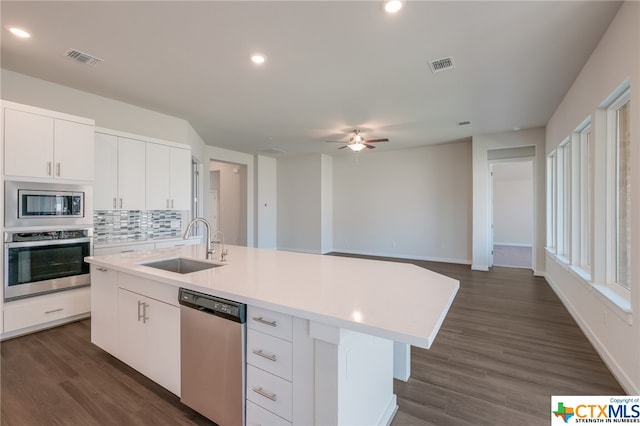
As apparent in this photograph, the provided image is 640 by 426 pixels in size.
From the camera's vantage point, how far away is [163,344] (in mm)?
1938

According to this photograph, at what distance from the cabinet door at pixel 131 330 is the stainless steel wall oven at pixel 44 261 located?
5.00 ft

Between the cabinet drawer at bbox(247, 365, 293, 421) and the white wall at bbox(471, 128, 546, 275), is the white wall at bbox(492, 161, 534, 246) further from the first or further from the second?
the cabinet drawer at bbox(247, 365, 293, 421)

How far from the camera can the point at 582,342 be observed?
288 cm

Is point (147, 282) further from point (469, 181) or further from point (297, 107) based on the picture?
point (469, 181)

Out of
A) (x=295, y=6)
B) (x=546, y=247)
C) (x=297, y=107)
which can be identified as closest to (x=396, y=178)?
(x=546, y=247)

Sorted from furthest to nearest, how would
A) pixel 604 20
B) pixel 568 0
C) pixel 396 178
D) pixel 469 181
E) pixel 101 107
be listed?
pixel 396 178 < pixel 469 181 < pixel 101 107 < pixel 604 20 < pixel 568 0

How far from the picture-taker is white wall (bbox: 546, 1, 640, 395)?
2020 mm

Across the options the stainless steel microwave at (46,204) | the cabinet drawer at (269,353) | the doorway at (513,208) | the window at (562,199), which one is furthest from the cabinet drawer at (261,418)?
the doorway at (513,208)

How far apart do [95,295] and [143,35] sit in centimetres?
238

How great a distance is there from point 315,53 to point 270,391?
9.58 feet

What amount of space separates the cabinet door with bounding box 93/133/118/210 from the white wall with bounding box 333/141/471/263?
19.4ft

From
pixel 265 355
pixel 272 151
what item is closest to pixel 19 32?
pixel 265 355

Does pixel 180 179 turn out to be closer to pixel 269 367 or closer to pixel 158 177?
pixel 158 177

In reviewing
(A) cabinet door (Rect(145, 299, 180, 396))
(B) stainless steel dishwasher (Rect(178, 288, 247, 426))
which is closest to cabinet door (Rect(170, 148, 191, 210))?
(A) cabinet door (Rect(145, 299, 180, 396))
